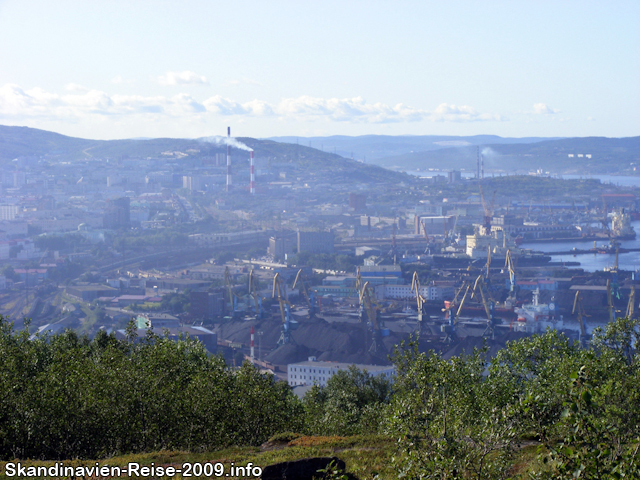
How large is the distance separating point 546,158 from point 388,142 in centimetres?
3087

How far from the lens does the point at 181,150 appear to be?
167 feet

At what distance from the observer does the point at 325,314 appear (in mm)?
16781

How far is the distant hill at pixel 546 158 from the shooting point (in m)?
60.1

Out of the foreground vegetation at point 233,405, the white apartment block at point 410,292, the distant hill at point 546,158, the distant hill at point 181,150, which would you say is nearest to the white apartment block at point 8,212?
the distant hill at point 181,150

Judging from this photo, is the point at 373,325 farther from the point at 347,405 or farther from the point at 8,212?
the point at 8,212

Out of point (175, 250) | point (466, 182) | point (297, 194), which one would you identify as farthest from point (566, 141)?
point (175, 250)

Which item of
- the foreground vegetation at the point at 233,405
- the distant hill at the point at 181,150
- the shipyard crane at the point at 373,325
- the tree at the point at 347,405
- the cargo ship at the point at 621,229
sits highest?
the distant hill at the point at 181,150

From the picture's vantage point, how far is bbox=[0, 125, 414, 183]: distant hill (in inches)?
1871

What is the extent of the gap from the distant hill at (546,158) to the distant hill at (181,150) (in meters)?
19.0

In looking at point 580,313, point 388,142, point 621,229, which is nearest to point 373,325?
point 580,313

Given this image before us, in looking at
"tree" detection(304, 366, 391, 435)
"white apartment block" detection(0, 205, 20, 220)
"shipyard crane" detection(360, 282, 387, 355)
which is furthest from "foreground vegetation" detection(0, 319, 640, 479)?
"white apartment block" detection(0, 205, 20, 220)

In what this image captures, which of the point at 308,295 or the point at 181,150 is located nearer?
the point at 308,295

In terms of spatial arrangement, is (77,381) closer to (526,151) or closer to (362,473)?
(362,473)

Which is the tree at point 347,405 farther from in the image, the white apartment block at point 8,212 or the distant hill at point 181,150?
the distant hill at point 181,150
